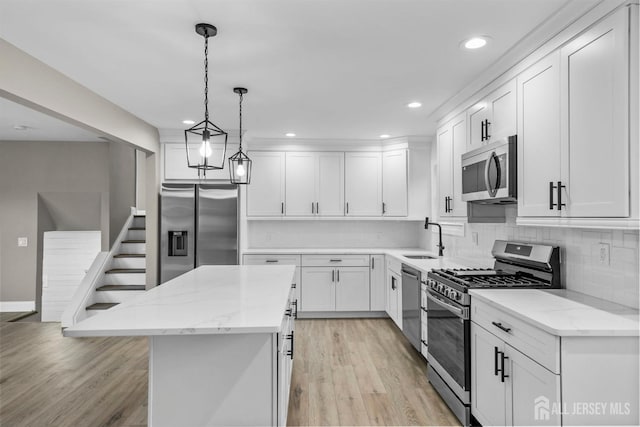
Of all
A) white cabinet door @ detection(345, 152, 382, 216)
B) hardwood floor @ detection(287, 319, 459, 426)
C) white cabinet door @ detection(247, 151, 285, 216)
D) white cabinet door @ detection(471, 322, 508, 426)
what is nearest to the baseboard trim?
white cabinet door @ detection(247, 151, 285, 216)

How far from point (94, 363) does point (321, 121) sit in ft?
11.0

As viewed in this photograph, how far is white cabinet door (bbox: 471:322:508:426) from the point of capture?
6.73ft

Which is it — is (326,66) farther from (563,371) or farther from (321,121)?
(563,371)

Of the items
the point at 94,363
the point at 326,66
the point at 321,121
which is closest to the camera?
the point at 326,66

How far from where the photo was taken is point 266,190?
529 centimetres

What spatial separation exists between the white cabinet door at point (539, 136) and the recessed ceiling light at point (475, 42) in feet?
1.06

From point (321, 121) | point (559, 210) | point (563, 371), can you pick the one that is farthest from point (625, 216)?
point (321, 121)

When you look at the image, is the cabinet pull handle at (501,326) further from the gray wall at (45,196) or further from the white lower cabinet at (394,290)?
the gray wall at (45,196)

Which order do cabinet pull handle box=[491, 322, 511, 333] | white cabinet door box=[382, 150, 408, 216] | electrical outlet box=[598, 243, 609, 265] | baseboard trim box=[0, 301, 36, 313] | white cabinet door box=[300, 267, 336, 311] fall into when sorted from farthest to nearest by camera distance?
baseboard trim box=[0, 301, 36, 313] < white cabinet door box=[382, 150, 408, 216] < white cabinet door box=[300, 267, 336, 311] < electrical outlet box=[598, 243, 609, 265] < cabinet pull handle box=[491, 322, 511, 333]

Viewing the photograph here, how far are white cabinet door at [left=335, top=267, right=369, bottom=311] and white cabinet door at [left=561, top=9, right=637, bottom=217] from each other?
3.28 metres

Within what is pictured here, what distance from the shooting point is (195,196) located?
191 inches

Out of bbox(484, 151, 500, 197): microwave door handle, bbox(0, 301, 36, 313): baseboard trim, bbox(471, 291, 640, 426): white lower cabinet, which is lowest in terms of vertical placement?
bbox(0, 301, 36, 313): baseboard trim

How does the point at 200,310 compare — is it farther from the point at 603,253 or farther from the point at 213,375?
the point at 603,253

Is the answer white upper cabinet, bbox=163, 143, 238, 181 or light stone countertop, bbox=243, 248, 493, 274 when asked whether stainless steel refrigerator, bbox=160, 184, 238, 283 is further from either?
light stone countertop, bbox=243, 248, 493, 274
